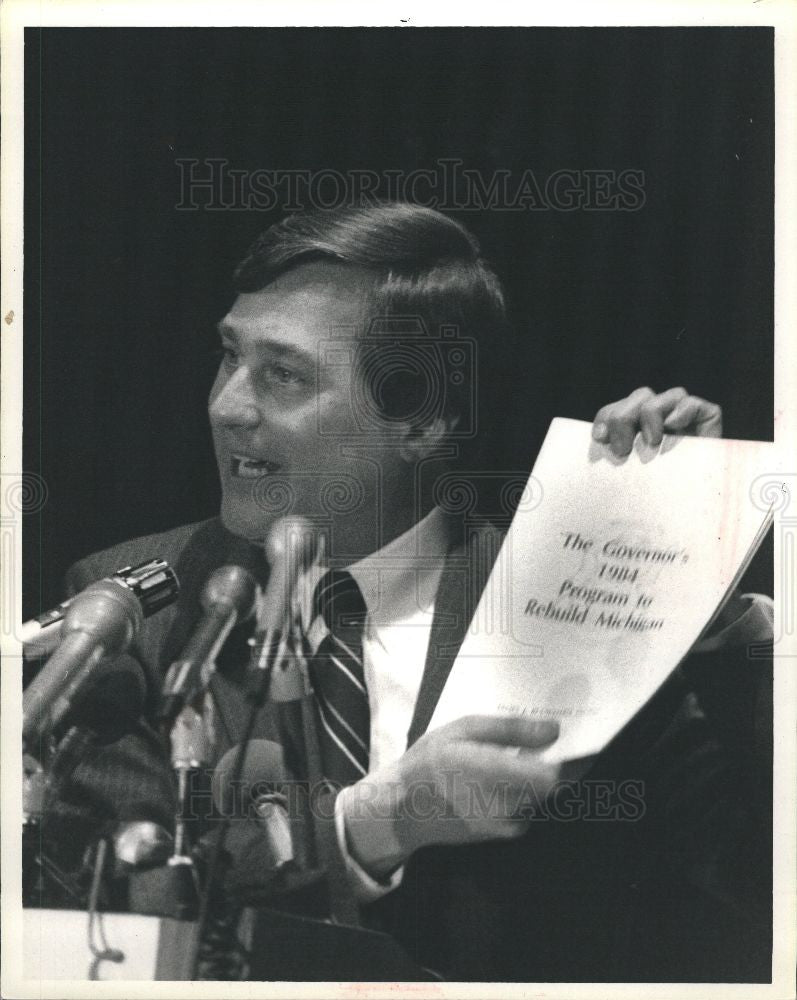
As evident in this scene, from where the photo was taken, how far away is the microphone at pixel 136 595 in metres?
1.94

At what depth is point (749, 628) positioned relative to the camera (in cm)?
194

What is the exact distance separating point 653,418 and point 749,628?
429mm

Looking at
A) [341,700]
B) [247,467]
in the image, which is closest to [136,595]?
[247,467]

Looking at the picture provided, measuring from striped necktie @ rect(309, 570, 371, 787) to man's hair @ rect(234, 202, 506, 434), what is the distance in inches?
16.3

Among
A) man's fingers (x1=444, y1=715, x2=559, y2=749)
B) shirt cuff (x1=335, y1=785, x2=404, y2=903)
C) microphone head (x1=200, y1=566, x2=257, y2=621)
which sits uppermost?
microphone head (x1=200, y1=566, x2=257, y2=621)

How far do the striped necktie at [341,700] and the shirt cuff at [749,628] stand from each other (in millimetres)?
636

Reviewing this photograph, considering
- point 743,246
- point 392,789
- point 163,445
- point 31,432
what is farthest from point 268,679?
point 743,246

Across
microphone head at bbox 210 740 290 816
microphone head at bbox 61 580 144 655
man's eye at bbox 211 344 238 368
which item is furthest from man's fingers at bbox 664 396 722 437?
microphone head at bbox 61 580 144 655

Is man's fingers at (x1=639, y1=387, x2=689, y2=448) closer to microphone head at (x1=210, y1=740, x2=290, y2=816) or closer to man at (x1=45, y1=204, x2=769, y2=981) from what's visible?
man at (x1=45, y1=204, x2=769, y2=981)

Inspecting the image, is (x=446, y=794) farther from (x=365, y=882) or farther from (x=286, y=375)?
(x=286, y=375)

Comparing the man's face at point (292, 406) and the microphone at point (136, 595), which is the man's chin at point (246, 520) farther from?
the microphone at point (136, 595)

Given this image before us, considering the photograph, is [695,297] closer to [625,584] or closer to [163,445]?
[625,584]

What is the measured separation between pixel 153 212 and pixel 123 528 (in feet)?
1.94

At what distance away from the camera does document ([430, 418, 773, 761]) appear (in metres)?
1.91
